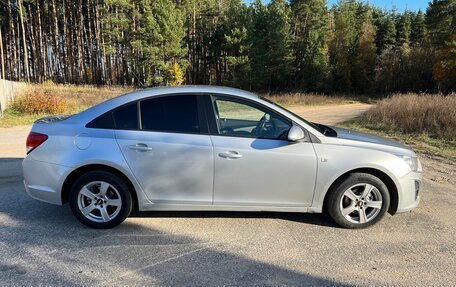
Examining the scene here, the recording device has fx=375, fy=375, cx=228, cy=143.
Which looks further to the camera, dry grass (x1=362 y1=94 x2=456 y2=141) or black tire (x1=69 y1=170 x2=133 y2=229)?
dry grass (x1=362 y1=94 x2=456 y2=141)

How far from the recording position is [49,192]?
14.8 feet

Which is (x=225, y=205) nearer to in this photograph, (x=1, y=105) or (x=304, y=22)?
(x=1, y=105)

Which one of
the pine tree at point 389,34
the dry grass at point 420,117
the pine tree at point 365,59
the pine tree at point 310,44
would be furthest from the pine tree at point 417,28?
the dry grass at point 420,117

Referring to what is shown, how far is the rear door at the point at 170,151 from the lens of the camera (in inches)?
172

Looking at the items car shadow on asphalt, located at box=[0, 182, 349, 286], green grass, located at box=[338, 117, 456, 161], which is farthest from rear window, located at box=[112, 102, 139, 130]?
green grass, located at box=[338, 117, 456, 161]

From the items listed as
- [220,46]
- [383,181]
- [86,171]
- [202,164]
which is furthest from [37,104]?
[220,46]

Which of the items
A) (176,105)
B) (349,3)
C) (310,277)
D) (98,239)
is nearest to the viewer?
(310,277)

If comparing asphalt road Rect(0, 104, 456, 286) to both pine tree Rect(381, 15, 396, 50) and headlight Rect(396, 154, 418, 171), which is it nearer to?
headlight Rect(396, 154, 418, 171)

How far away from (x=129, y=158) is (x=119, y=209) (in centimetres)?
64

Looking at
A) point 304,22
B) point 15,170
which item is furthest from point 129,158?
point 304,22

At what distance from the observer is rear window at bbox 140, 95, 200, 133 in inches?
176

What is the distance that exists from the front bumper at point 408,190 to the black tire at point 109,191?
3265 millimetres

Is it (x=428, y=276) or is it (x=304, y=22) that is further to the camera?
(x=304, y=22)

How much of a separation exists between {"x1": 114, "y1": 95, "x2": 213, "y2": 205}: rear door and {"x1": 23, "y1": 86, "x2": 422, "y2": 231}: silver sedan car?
0.01 metres
